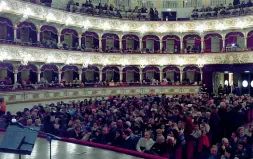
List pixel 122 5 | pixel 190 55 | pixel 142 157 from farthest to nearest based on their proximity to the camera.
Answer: pixel 122 5 < pixel 190 55 < pixel 142 157

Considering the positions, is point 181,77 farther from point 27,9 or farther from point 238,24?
point 27,9

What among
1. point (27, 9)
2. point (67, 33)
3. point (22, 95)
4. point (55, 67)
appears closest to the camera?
point (22, 95)

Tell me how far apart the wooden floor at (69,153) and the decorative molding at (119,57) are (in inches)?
560

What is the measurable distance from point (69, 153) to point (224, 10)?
29.6m

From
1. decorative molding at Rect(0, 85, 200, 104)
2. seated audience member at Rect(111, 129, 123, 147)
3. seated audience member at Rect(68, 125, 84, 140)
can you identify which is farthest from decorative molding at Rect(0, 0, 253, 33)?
seated audience member at Rect(111, 129, 123, 147)

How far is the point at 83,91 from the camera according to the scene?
89.4 feet

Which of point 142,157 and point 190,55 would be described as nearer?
point 142,157

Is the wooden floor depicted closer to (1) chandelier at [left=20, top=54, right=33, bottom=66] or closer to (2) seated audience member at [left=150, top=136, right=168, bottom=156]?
(2) seated audience member at [left=150, top=136, right=168, bottom=156]

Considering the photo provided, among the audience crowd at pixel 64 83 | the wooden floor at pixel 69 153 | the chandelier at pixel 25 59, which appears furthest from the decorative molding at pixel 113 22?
the wooden floor at pixel 69 153

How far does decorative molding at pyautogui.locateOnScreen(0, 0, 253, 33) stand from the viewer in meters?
23.2

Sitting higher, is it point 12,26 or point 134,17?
point 134,17

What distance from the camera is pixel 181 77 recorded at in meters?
34.2

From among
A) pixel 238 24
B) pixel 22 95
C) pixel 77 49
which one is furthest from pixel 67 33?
pixel 238 24

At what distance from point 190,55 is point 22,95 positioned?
1960 cm
